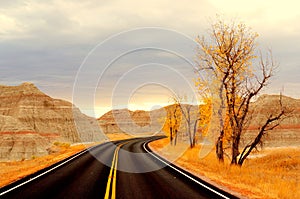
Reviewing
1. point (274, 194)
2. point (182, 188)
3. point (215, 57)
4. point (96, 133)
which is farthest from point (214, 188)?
point (96, 133)

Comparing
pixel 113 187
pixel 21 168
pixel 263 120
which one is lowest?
pixel 21 168

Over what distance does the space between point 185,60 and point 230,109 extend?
5749mm

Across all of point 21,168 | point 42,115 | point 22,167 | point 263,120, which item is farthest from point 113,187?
point 42,115

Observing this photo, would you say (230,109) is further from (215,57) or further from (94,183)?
(94,183)

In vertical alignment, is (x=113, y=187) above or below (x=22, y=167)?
above

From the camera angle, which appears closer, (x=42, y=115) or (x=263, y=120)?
(x=263, y=120)

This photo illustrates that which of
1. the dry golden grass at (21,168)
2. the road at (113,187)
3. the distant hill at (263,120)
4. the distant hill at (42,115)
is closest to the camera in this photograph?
the road at (113,187)

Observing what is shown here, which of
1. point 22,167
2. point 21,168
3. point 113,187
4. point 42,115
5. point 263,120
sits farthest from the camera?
point 42,115

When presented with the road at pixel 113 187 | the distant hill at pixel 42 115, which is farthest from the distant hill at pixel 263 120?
the road at pixel 113 187

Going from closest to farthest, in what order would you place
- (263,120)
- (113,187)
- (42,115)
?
(113,187)
(263,120)
(42,115)

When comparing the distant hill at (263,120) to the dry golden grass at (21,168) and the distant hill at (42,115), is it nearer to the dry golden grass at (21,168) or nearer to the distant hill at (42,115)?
the distant hill at (42,115)

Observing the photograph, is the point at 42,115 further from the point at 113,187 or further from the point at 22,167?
the point at 113,187

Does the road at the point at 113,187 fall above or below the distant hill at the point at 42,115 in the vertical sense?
below

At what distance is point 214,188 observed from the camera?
432 inches
